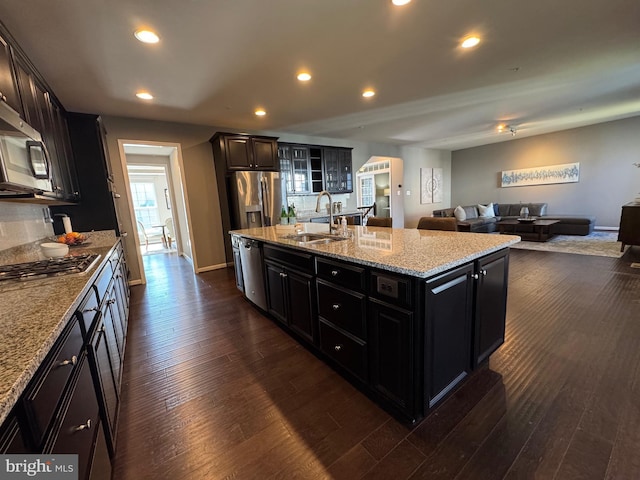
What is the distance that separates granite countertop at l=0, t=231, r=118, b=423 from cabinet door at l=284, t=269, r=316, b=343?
127 cm

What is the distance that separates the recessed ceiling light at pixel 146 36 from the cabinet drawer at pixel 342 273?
2.18 metres

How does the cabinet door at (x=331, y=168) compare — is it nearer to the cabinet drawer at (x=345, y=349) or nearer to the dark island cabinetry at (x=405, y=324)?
the dark island cabinetry at (x=405, y=324)

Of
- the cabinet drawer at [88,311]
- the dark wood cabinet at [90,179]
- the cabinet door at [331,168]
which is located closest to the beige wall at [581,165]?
the cabinet door at [331,168]

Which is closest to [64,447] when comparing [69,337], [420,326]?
[69,337]

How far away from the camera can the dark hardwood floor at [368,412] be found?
49.8 inches

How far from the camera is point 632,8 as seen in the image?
213cm

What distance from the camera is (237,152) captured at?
4.47 meters

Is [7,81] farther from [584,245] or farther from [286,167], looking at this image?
[584,245]

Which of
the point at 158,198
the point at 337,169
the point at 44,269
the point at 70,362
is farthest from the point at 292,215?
the point at 158,198

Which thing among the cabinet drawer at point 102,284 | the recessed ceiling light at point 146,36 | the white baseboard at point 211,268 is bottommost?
the white baseboard at point 211,268

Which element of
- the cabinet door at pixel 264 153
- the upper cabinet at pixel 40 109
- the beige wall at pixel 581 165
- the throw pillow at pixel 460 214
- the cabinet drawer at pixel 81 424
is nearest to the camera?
the cabinet drawer at pixel 81 424

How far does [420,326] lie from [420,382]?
1.05 feet

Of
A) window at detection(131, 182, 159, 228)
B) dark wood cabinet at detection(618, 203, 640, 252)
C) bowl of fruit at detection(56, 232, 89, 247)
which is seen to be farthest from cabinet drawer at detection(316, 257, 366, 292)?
window at detection(131, 182, 159, 228)

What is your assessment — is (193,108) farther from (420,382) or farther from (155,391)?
(420,382)
